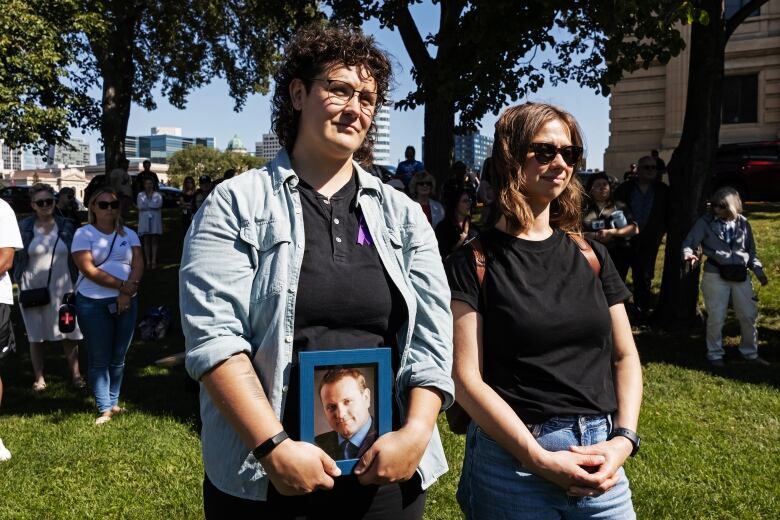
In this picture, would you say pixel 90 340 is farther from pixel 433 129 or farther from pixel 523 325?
pixel 433 129

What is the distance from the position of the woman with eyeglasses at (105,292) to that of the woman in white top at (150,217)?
9.94 m

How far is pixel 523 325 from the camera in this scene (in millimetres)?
2266

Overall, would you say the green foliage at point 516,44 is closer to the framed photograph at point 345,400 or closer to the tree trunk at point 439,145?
the tree trunk at point 439,145

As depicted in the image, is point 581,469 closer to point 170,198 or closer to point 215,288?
point 215,288

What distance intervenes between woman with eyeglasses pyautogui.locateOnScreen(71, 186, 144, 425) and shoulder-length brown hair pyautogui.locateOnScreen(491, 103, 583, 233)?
4.44 meters

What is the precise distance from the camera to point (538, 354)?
2270 millimetres

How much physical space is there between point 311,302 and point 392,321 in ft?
0.83

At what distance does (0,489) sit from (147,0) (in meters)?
16.8

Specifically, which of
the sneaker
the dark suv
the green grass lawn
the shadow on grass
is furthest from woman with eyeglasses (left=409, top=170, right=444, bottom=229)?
the dark suv

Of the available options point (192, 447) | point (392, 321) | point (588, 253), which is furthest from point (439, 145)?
point (392, 321)

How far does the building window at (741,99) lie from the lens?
98.4 ft

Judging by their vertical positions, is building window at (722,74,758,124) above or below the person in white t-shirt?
above

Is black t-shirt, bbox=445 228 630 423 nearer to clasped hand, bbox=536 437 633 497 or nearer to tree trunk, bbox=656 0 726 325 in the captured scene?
clasped hand, bbox=536 437 633 497

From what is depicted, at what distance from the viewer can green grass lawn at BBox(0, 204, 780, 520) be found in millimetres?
4441
